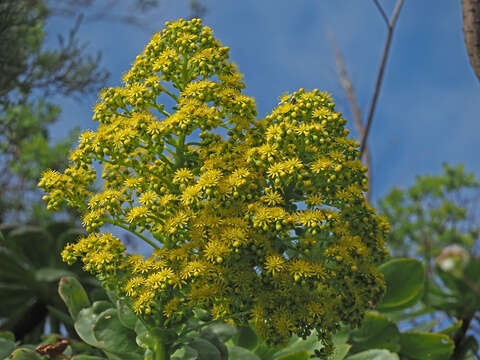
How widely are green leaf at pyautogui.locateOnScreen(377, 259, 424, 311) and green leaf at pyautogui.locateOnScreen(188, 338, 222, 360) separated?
1431mm

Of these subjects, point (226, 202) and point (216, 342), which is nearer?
point (226, 202)

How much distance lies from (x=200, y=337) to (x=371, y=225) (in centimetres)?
105

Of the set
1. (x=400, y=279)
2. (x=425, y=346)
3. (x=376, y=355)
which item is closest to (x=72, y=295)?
(x=376, y=355)

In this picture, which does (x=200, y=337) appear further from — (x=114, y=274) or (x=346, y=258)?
(x=346, y=258)

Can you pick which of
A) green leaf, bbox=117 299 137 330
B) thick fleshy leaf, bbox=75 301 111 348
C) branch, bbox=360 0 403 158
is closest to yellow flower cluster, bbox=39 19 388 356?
green leaf, bbox=117 299 137 330

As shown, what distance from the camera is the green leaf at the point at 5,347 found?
279 cm

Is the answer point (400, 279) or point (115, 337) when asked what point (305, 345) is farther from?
point (115, 337)

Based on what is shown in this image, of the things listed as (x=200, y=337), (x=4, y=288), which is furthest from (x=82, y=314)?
(x=4, y=288)

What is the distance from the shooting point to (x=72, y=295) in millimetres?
3119

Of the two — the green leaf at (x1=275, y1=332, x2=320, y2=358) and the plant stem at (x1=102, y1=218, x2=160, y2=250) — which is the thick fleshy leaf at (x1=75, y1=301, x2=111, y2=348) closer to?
the plant stem at (x1=102, y1=218, x2=160, y2=250)

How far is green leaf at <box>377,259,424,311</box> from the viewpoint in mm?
3453

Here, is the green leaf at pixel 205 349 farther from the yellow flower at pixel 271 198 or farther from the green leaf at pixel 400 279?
the green leaf at pixel 400 279

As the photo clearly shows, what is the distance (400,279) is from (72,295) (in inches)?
83.9

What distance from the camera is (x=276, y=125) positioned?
231 cm
